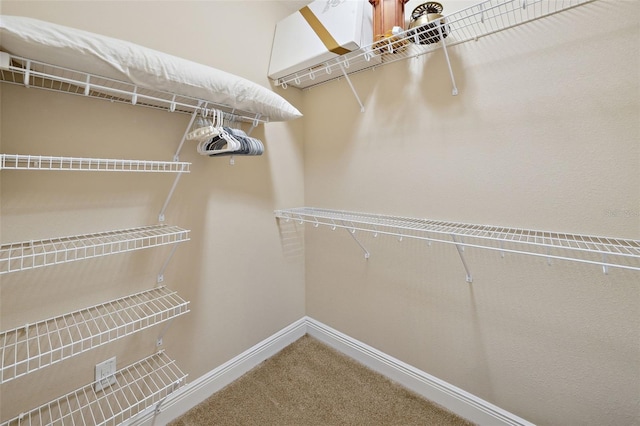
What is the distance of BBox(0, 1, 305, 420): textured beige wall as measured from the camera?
3.34ft

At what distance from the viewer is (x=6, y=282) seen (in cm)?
98

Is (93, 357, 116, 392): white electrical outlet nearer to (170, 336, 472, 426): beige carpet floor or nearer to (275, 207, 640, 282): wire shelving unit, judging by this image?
(170, 336, 472, 426): beige carpet floor

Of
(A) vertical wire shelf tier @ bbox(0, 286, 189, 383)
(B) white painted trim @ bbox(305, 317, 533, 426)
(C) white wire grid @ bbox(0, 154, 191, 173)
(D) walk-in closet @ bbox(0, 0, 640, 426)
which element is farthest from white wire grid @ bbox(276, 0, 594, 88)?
(B) white painted trim @ bbox(305, 317, 533, 426)

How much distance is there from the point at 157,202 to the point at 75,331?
24.3 inches

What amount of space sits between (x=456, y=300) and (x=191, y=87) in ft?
5.28

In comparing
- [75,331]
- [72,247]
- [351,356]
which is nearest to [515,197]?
[351,356]

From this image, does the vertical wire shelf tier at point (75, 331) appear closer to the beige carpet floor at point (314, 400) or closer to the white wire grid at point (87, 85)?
the beige carpet floor at point (314, 400)

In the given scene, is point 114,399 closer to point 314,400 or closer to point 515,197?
point 314,400

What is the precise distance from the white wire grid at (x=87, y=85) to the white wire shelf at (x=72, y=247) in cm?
54

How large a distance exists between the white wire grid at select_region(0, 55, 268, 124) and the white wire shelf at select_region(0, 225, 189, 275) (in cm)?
54

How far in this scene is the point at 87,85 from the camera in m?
0.90

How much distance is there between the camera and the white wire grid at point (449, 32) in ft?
3.67

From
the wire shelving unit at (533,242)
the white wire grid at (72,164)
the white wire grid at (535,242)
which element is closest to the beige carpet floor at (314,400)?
the wire shelving unit at (533,242)

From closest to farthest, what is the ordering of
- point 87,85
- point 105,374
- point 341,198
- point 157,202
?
point 87,85 → point 105,374 → point 157,202 → point 341,198
